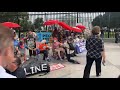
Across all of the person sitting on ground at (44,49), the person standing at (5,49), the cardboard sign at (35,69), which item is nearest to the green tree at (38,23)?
the person sitting on ground at (44,49)

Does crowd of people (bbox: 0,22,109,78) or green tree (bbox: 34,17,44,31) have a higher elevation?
green tree (bbox: 34,17,44,31)

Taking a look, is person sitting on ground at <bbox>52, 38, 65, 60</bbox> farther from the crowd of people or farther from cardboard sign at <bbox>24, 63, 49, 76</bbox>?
cardboard sign at <bbox>24, 63, 49, 76</bbox>

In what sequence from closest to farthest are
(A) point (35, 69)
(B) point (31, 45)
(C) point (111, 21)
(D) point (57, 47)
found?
(A) point (35, 69), (B) point (31, 45), (D) point (57, 47), (C) point (111, 21)

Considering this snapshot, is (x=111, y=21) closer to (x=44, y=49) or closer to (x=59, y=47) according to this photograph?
(x=59, y=47)

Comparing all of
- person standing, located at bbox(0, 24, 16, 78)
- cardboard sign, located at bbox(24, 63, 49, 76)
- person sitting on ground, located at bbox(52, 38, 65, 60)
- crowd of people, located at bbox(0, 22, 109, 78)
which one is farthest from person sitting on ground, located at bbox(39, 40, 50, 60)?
person standing, located at bbox(0, 24, 16, 78)

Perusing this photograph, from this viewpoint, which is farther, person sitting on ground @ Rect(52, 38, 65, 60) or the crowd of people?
person sitting on ground @ Rect(52, 38, 65, 60)

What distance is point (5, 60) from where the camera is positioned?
1.23 meters

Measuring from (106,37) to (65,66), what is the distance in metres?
10.3

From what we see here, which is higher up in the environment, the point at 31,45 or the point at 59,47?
the point at 31,45

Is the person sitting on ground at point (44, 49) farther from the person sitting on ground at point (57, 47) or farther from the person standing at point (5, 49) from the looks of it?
the person standing at point (5, 49)

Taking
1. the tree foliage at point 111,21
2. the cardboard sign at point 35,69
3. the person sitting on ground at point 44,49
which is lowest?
the cardboard sign at point 35,69

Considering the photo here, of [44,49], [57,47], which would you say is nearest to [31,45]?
[44,49]

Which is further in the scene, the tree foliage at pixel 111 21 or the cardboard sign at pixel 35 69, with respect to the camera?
the tree foliage at pixel 111 21
